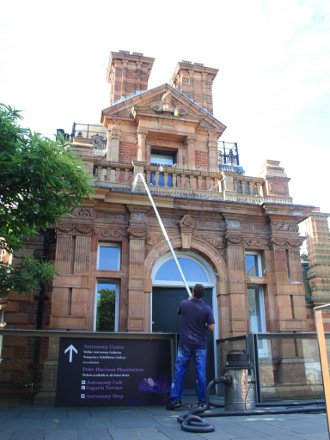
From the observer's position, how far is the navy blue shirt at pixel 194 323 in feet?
22.5

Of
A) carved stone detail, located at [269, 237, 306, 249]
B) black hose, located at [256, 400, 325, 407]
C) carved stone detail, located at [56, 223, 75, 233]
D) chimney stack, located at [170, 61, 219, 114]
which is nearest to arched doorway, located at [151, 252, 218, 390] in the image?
carved stone detail, located at [269, 237, 306, 249]

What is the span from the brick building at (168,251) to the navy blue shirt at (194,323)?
331 cm

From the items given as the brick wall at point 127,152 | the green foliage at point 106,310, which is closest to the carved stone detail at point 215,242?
the green foliage at point 106,310

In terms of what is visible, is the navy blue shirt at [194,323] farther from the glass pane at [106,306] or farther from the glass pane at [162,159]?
the glass pane at [162,159]

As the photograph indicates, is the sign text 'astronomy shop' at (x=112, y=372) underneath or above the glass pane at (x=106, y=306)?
underneath

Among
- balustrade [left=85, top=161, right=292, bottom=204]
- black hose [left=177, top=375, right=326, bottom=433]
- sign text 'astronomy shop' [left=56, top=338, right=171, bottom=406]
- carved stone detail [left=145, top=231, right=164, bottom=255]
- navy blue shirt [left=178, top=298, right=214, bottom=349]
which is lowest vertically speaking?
black hose [left=177, top=375, right=326, bottom=433]

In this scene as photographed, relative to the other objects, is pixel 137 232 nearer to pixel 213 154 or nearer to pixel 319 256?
pixel 213 154

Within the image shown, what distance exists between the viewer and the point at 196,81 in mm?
15844

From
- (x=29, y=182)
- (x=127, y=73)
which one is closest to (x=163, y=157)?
(x=127, y=73)

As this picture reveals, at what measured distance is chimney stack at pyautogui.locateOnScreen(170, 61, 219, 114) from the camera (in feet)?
51.0

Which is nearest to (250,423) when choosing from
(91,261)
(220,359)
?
(220,359)

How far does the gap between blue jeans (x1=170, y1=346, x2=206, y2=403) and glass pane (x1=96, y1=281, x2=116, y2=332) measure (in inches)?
154

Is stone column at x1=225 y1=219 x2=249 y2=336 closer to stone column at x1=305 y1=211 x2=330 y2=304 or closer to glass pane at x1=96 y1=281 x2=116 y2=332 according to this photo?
glass pane at x1=96 y1=281 x2=116 y2=332

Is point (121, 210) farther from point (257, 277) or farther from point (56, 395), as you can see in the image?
point (56, 395)
